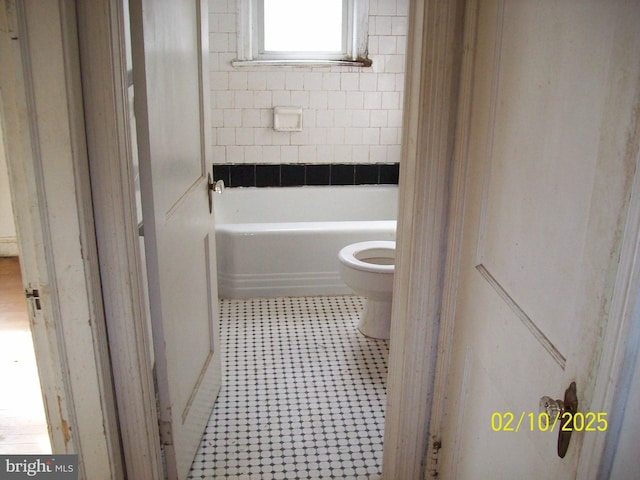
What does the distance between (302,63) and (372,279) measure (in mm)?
1727

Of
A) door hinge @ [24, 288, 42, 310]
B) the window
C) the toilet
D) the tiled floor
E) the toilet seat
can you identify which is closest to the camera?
door hinge @ [24, 288, 42, 310]

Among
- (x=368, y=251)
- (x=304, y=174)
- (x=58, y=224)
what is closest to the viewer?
(x=58, y=224)

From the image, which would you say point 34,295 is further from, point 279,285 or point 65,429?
point 279,285

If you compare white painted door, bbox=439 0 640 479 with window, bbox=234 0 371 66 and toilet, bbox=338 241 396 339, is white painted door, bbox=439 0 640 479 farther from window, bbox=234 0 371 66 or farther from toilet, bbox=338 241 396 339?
window, bbox=234 0 371 66

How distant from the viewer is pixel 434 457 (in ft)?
6.32

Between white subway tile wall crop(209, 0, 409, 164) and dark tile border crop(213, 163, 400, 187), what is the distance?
48mm

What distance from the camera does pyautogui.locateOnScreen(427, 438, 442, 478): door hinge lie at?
1905 mm

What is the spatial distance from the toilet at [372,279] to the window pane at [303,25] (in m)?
1.51

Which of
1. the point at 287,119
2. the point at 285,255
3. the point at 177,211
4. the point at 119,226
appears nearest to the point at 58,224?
Result: the point at 119,226

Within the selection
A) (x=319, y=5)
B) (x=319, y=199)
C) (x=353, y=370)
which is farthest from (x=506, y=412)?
(x=319, y=5)

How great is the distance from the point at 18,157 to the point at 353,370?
186cm

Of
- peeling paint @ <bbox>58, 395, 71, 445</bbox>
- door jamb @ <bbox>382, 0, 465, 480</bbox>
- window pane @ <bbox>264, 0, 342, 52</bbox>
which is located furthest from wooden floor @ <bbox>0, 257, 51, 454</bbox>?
window pane @ <bbox>264, 0, 342, 52</bbox>

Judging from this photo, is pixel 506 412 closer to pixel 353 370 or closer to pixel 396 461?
pixel 396 461

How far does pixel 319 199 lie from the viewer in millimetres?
4297
